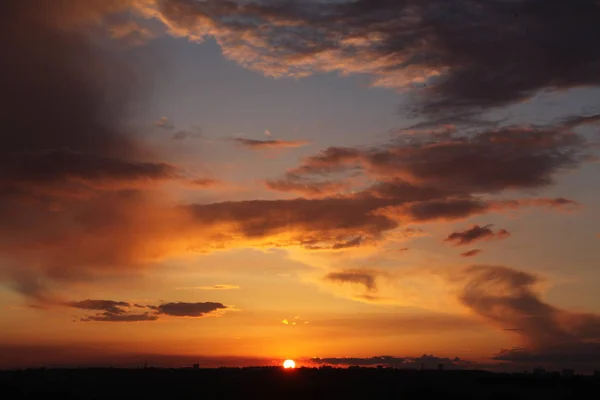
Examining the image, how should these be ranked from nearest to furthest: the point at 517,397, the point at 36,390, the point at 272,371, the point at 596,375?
1. the point at 517,397
2. the point at 36,390
3. the point at 272,371
4. the point at 596,375

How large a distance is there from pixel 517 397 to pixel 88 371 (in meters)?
75.6

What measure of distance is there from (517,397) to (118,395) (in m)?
52.6

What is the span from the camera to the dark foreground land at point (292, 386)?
100125 mm

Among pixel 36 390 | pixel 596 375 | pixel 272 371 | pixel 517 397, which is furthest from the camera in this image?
pixel 596 375

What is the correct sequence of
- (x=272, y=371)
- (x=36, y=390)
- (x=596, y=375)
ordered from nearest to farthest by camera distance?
(x=36, y=390)
(x=272, y=371)
(x=596, y=375)

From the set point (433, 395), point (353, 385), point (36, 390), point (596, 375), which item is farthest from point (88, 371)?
point (596, 375)

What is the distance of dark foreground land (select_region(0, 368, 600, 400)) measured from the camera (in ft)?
328

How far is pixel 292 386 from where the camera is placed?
344 feet

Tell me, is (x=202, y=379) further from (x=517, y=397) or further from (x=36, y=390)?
(x=517, y=397)

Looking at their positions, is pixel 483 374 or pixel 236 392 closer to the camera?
pixel 236 392

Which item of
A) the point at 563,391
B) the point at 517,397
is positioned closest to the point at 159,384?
the point at 517,397

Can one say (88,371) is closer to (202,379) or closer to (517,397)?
(202,379)

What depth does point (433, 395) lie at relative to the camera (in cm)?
9981

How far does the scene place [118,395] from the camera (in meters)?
101
